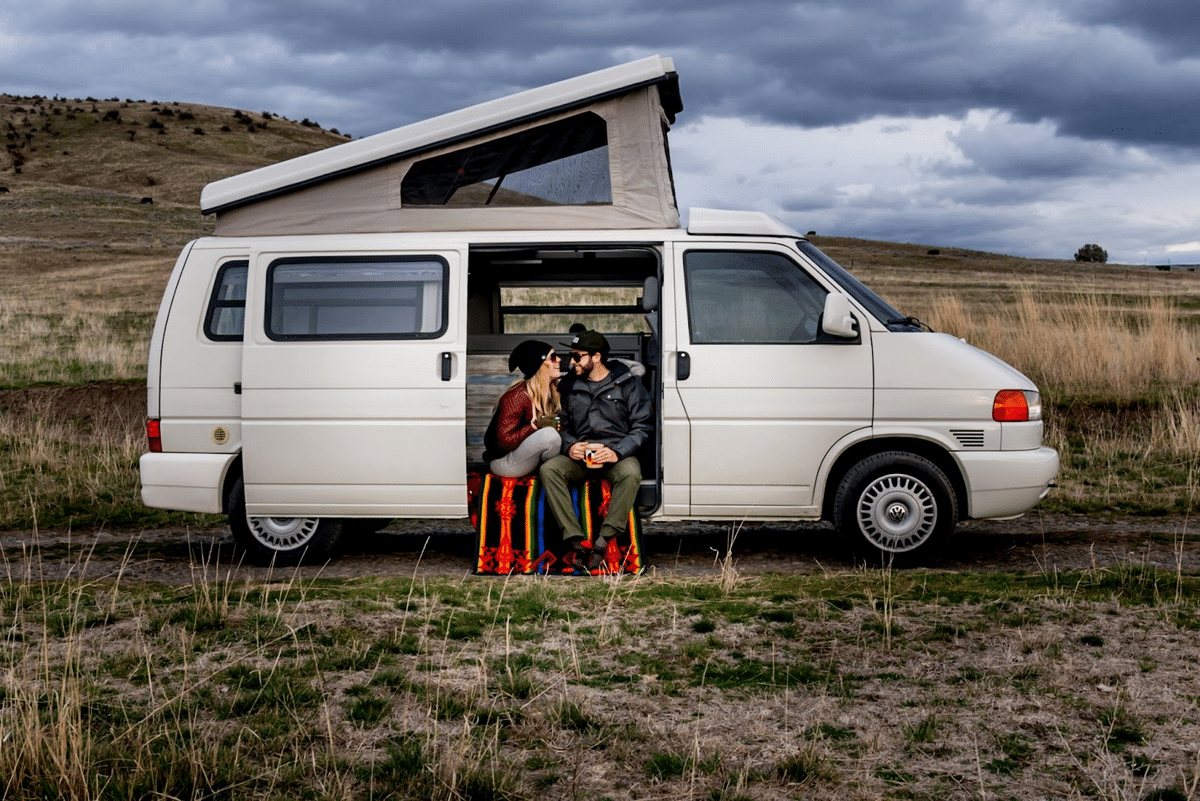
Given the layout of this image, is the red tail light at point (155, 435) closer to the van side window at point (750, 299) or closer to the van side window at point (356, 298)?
the van side window at point (356, 298)

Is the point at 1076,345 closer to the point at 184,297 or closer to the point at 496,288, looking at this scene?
the point at 496,288

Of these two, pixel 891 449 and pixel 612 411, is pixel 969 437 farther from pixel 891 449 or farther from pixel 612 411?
pixel 612 411

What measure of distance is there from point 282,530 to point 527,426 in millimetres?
1816

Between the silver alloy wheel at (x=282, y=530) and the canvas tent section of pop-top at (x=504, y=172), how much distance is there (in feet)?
6.27

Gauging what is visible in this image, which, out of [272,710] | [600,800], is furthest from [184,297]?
[600,800]

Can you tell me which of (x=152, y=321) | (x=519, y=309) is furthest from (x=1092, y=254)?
(x=519, y=309)

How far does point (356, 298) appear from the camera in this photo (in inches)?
313

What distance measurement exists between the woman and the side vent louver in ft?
8.25

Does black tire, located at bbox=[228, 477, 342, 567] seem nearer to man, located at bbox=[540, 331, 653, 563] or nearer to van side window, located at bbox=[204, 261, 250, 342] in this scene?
van side window, located at bbox=[204, 261, 250, 342]

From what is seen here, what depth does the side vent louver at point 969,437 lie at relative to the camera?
303 inches

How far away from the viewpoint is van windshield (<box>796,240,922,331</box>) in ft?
25.3

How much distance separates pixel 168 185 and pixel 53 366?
6103 cm

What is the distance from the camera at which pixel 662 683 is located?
5.34 m

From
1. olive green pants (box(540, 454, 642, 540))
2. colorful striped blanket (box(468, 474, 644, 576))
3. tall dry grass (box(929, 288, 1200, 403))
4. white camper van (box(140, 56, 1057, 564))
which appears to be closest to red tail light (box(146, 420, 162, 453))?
white camper van (box(140, 56, 1057, 564))
